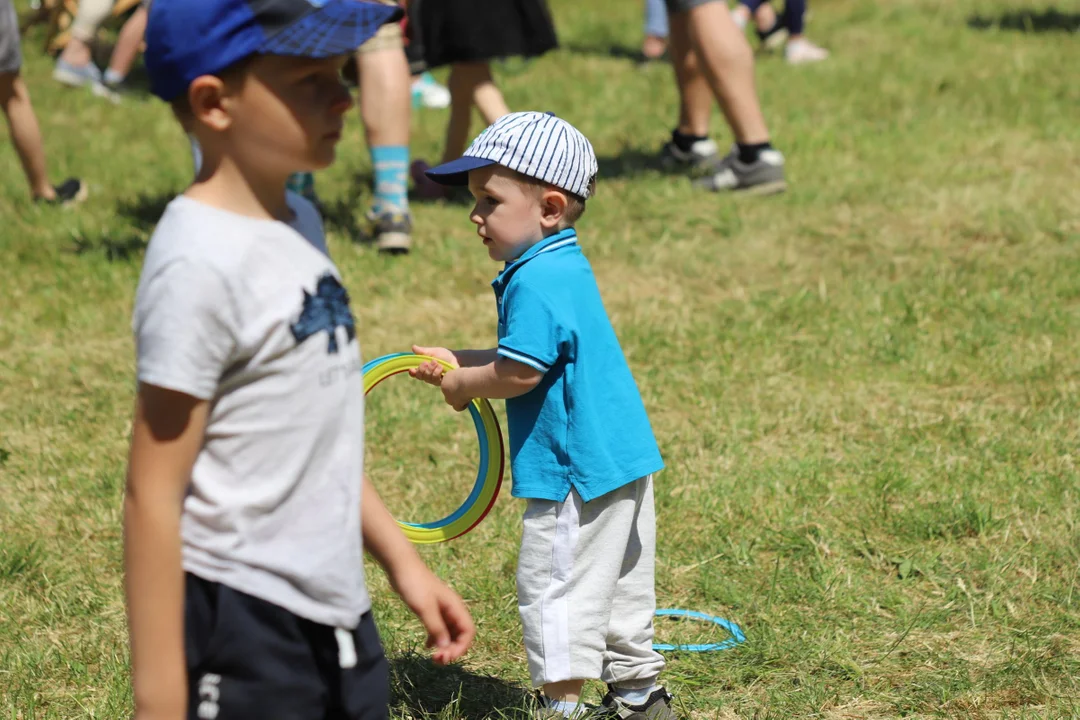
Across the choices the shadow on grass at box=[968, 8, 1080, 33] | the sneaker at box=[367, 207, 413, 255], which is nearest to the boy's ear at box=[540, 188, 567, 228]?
the sneaker at box=[367, 207, 413, 255]

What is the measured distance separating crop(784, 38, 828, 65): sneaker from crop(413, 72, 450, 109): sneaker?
8.62 ft

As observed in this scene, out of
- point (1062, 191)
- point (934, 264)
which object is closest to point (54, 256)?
point (934, 264)

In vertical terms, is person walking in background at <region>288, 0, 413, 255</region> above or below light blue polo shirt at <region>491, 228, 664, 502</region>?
below

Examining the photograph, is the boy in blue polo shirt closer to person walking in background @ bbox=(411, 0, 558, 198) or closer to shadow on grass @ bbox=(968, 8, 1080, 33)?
person walking in background @ bbox=(411, 0, 558, 198)

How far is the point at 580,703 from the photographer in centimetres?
265

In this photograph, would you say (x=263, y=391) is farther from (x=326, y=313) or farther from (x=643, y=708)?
(x=643, y=708)

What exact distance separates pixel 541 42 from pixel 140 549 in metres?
5.05

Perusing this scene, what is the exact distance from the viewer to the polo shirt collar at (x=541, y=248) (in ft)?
8.18

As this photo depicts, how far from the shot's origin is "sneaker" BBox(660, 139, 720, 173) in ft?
22.1

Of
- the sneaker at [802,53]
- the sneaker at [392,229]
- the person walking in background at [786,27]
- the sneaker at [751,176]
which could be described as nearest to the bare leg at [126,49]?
the sneaker at [392,229]

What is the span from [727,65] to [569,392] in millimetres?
4088

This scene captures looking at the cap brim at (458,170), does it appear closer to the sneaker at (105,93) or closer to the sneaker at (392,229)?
the sneaker at (392,229)

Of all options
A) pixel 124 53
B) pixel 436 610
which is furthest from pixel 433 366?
pixel 124 53

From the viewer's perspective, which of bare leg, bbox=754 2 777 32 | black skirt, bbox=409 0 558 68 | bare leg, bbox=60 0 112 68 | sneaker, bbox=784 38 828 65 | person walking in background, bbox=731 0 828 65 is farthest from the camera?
bare leg, bbox=754 2 777 32
